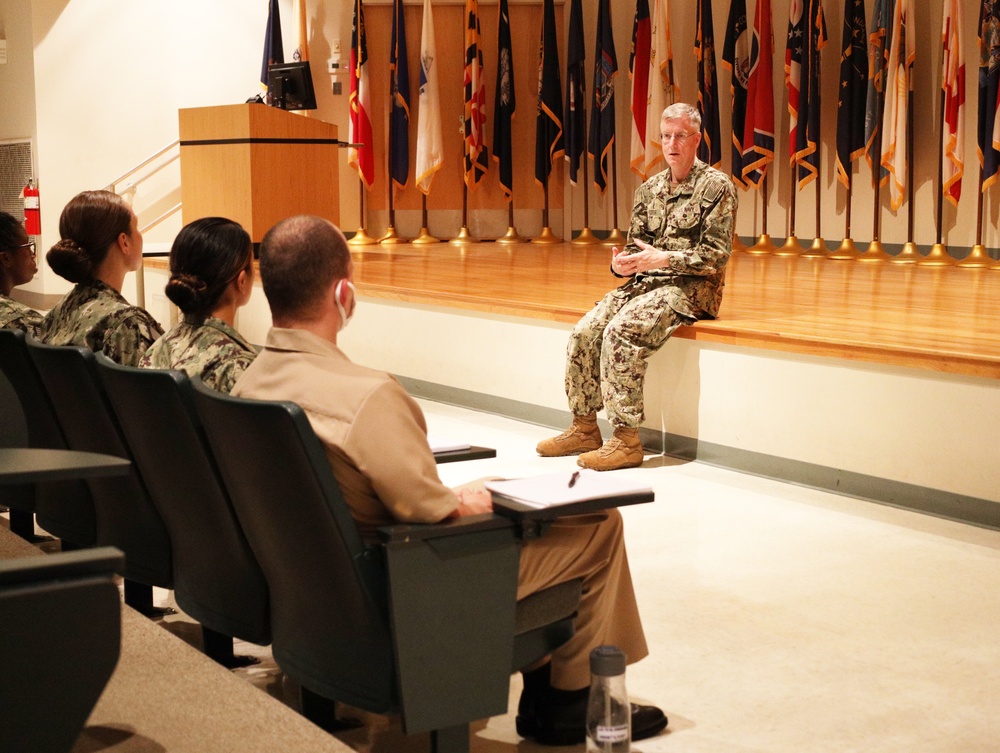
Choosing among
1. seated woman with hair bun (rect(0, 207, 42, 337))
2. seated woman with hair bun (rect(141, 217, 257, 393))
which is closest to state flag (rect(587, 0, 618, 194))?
seated woman with hair bun (rect(0, 207, 42, 337))

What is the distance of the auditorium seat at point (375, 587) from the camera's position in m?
1.93

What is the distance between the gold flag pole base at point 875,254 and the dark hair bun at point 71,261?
Result: 6961 mm

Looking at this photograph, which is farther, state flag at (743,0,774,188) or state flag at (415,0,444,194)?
state flag at (415,0,444,194)

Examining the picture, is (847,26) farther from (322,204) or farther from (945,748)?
(945,748)

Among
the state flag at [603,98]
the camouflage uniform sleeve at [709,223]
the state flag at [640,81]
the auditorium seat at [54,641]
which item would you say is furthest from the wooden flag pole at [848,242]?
the auditorium seat at [54,641]

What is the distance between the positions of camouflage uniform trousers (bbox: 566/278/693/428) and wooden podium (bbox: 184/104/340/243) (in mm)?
3893

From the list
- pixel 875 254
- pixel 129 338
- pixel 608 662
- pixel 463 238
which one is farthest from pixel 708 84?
pixel 608 662

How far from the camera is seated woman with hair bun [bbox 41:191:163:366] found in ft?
10.5

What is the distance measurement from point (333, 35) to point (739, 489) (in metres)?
8.12

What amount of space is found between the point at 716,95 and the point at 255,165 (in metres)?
4.09

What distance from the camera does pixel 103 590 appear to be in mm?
1450

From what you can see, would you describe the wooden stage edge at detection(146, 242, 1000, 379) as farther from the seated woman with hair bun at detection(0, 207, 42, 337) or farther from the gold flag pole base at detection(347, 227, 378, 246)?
the seated woman with hair bun at detection(0, 207, 42, 337)

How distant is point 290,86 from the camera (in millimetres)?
9914

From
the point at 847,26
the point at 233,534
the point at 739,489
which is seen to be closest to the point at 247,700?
the point at 233,534
